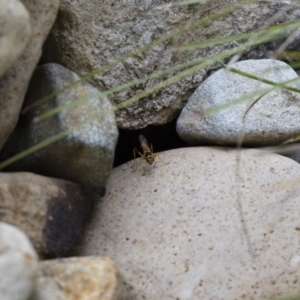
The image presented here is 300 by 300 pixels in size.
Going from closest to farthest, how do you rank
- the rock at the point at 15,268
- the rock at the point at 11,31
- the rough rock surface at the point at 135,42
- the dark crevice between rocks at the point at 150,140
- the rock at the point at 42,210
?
the rock at the point at 15,268 → the rock at the point at 11,31 → the rock at the point at 42,210 → the rough rock surface at the point at 135,42 → the dark crevice between rocks at the point at 150,140

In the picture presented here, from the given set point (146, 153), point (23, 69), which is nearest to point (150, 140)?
point (146, 153)

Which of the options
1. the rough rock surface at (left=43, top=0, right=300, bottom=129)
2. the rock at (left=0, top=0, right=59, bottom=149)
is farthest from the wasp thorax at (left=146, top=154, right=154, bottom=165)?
the rock at (left=0, top=0, right=59, bottom=149)

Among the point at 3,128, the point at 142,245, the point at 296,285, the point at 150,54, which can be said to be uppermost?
the point at 3,128

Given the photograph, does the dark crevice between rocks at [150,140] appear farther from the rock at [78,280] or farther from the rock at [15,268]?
the rock at [15,268]

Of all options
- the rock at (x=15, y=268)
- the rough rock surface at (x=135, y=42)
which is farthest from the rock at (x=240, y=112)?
the rock at (x=15, y=268)

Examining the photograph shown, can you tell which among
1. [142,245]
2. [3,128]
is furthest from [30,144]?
[142,245]

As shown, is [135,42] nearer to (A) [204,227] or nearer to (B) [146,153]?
(B) [146,153]

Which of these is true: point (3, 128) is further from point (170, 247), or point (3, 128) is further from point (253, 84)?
point (253, 84)
